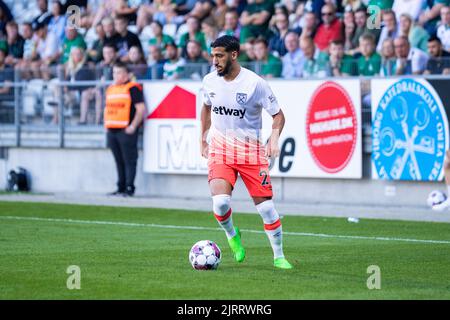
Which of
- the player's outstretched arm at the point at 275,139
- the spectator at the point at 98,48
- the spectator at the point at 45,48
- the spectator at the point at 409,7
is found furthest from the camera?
the spectator at the point at 45,48

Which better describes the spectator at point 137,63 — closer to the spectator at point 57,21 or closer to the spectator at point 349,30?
the spectator at point 57,21

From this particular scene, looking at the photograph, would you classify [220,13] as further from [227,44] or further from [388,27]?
[227,44]

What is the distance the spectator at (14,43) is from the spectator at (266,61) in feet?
26.7

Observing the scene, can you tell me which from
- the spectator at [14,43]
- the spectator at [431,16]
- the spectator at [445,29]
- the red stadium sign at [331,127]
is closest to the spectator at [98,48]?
the spectator at [14,43]

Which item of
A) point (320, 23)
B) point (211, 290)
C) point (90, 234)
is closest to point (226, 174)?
point (211, 290)

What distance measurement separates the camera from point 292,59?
70.1 ft

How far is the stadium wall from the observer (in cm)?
1972

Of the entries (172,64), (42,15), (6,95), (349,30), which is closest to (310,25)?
(349,30)

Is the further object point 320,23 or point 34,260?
point 320,23

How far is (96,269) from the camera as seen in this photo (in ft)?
38.1

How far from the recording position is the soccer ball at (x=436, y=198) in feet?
61.1

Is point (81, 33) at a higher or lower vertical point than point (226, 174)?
higher

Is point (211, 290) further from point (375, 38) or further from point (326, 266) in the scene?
point (375, 38)

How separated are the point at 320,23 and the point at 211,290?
12.3m
